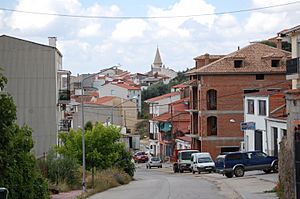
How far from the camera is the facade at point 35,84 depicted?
177 ft

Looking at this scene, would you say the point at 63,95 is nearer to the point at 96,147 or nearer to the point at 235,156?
the point at 96,147

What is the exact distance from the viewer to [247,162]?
4725 cm

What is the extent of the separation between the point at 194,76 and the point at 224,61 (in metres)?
4.11

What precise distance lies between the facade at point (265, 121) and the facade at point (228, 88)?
591 inches

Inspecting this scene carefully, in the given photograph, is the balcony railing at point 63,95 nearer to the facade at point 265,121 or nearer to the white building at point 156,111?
the facade at point 265,121

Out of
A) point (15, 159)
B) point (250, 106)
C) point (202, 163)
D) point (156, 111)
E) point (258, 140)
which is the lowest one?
point (202, 163)

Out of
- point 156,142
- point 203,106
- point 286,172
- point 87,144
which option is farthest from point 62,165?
point 156,142

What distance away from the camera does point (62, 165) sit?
42.8 m

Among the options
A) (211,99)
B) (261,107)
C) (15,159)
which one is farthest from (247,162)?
(211,99)

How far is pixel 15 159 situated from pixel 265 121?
33.3 m

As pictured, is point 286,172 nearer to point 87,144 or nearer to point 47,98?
point 87,144

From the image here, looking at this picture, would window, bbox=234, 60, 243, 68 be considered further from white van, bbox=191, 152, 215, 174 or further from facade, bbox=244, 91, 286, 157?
white van, bbox=191, 152, 215, 174

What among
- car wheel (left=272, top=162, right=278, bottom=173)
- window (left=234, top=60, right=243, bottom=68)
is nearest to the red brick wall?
window (left=234, top=60, right=243, bottom=68)

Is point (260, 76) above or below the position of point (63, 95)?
above
